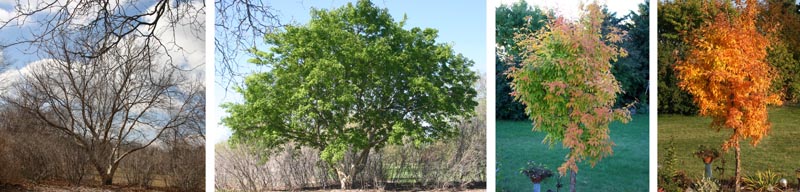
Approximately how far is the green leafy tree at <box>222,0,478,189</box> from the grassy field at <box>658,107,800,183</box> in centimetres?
177

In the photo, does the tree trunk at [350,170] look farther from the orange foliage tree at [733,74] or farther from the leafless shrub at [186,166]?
the orange foliage tree at [733,74]

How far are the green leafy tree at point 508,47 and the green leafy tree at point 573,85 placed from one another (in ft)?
0.27

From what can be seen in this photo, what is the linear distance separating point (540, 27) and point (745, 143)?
1995 millimetres

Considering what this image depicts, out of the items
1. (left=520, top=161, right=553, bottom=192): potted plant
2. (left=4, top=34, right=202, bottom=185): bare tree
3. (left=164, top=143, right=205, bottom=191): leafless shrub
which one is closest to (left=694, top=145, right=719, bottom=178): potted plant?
(left=520, top=161, right=553, bottom=192): potted plant

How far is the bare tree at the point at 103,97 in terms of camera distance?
232 inches

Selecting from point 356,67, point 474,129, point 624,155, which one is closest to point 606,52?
point 624,155

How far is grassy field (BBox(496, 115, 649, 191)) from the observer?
5.33 m

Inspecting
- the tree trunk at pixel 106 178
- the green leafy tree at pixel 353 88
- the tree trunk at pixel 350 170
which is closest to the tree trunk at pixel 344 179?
the tree trunk at pixel 350 170

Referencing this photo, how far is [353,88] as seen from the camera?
560 cm

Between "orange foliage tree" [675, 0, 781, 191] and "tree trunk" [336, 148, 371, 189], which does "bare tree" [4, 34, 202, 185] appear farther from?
"orange foliage tree" [675, 0, 781, 191]

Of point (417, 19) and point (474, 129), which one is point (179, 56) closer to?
point (417, 19)

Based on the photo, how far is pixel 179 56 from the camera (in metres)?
5.88

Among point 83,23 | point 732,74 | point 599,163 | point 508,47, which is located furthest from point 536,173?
point 83,23

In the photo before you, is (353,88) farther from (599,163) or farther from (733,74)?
(733,74)
